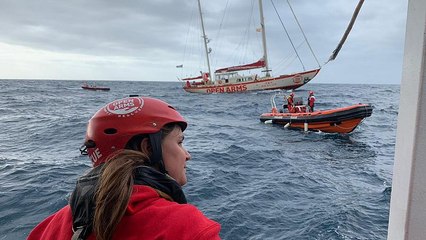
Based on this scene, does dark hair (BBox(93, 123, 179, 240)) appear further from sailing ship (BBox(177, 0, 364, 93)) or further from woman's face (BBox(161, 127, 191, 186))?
sailing ship (BBox(177, 0, 364, 93))

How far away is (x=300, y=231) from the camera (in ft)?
18.8

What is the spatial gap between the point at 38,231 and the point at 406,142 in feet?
5.45

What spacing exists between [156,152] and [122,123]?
19 cm

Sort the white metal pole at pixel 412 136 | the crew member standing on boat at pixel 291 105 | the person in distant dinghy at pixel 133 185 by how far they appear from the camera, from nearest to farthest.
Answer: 1. the person in distant dinghy at pixel 133 185
2. the white metal pole at pixel 412 136
3. the crew member standing on boat at pixel 291 105

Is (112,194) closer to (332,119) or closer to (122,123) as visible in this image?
(122,123)

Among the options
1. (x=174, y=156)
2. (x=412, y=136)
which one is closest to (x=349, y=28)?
(x=412, y=136)

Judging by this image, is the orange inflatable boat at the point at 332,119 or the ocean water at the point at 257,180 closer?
the ocean water at the point at 257,180

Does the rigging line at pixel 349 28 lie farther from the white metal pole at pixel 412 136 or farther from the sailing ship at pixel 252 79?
the sailing ship at pixel 252 79

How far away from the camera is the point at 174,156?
1454 mm

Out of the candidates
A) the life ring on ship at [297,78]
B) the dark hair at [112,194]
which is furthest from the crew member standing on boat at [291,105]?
the life ring on ship at [297,78]

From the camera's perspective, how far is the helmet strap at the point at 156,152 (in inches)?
53.7

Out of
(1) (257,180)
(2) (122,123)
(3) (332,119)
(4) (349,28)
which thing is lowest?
(1) (257,180)

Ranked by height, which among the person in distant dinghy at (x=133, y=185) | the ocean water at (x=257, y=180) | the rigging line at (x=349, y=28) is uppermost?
the rigging line at (x=349, y=28)

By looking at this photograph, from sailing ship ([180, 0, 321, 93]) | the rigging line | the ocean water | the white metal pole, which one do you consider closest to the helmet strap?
the white metal pole
